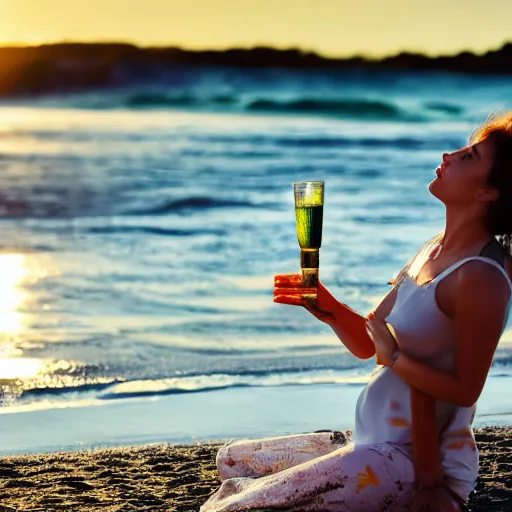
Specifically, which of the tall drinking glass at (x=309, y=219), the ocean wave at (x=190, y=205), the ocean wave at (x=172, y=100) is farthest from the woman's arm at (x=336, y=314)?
the ocean wave at (x=172, y=100)

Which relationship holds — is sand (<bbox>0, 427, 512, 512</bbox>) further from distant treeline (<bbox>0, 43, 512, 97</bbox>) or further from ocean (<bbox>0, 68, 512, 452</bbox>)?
distant treeline (<bbox>0, 43, 512, 97</bbox>)

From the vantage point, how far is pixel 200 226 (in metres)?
15.2

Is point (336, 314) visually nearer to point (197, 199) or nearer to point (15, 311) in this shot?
point (15, 311)

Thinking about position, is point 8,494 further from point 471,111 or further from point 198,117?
point 471,111

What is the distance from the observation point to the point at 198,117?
33375 mm

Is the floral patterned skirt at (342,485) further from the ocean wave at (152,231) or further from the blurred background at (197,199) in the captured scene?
the ocean wave at (152,231)

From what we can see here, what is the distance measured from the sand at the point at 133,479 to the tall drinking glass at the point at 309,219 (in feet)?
4.19

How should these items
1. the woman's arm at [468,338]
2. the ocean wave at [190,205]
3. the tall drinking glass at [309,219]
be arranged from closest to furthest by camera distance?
the woman's arm at [468,338], the tall drinking glass at [309,219], the ocean wave at [190,205]

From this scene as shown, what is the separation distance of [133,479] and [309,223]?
5.69 feet

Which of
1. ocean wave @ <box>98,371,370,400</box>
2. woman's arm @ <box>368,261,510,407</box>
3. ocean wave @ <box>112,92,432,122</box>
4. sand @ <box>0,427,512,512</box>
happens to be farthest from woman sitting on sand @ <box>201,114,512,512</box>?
ocean wave @ <box>112,92,432,122</box>

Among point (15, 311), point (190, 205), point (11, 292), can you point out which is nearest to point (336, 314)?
point (15, 311)

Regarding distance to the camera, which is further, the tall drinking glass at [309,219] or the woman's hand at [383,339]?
the tall drinking glass at [309,219]

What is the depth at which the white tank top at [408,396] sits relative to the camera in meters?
3.29

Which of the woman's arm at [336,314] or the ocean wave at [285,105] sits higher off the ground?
the ocean wave at [285,105]
